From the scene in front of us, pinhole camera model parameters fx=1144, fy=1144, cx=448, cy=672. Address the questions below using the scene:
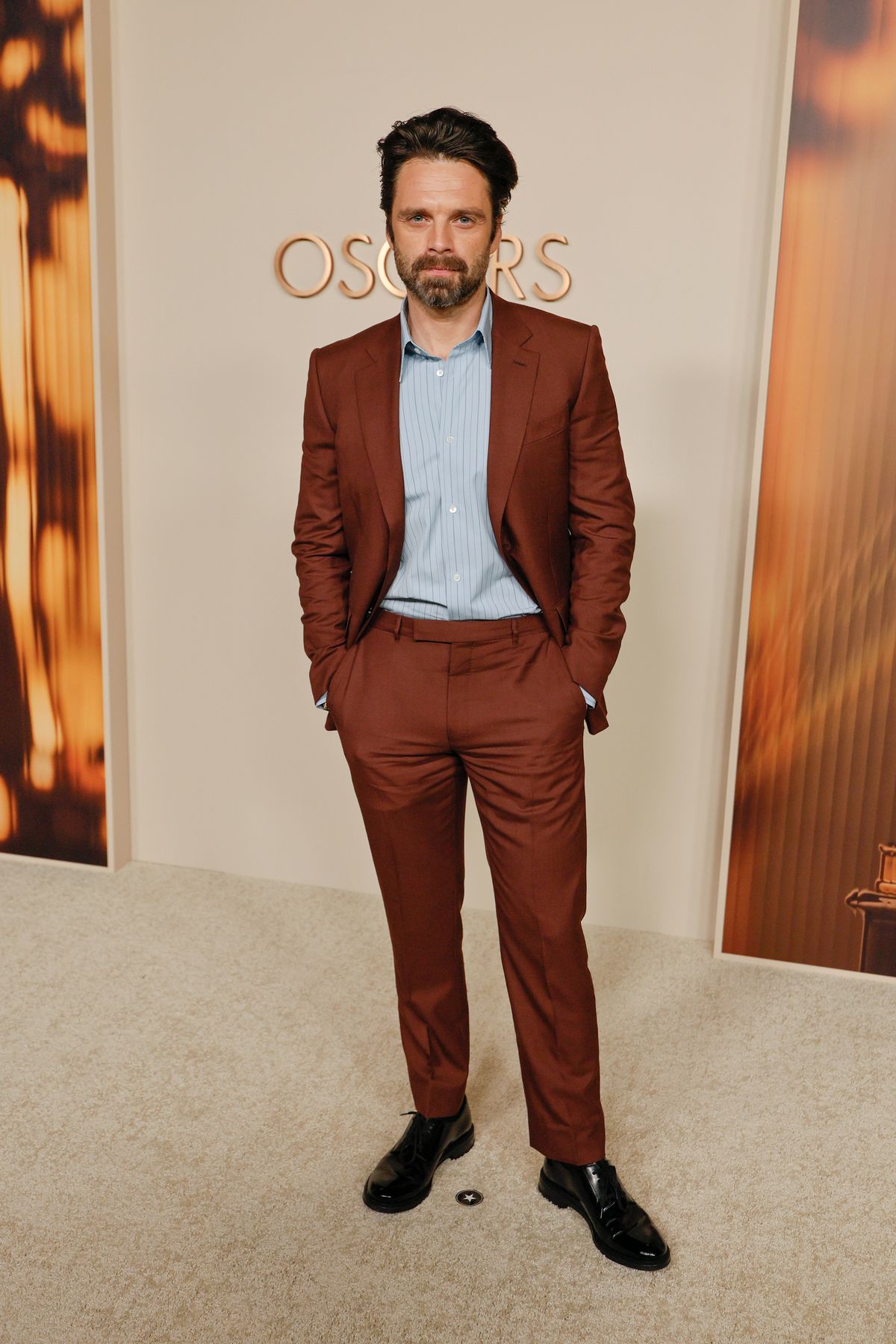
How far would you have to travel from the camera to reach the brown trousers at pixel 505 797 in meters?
1.82

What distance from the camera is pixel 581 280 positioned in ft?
9.33

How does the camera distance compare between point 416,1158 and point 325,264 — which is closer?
point 416,1158

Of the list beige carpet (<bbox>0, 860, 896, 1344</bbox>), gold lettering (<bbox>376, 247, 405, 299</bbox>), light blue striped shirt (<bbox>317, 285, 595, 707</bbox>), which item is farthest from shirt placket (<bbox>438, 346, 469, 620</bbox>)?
gold lettering (<bbox>376, 247, 405, 299</bbox>)

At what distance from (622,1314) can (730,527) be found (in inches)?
71.8

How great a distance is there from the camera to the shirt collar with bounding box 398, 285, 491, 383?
1.84 m

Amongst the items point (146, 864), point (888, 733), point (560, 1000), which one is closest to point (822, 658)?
point (888, 733)

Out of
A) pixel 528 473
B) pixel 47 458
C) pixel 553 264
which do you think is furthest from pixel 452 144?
pixel 47 458

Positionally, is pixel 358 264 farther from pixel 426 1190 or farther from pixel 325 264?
pixel 426 1190

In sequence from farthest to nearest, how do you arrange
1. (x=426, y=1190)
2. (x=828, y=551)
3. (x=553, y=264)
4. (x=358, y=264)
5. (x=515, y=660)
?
(x=358, y=264), (x=553, y=264), (x=828, y=551), (x=426, y=1190), (x=515, y=660)

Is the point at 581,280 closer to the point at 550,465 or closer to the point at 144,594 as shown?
the point at 550,465

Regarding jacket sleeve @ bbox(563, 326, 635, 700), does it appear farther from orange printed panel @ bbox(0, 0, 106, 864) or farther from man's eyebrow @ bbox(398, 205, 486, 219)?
orange printed panel @ bbox(0, 0, 106, 864)

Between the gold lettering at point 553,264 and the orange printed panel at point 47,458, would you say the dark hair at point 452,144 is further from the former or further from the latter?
the orange printed panel at point 47,458

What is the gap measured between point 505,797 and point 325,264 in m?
1.74

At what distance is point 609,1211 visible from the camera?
1.86 metres
